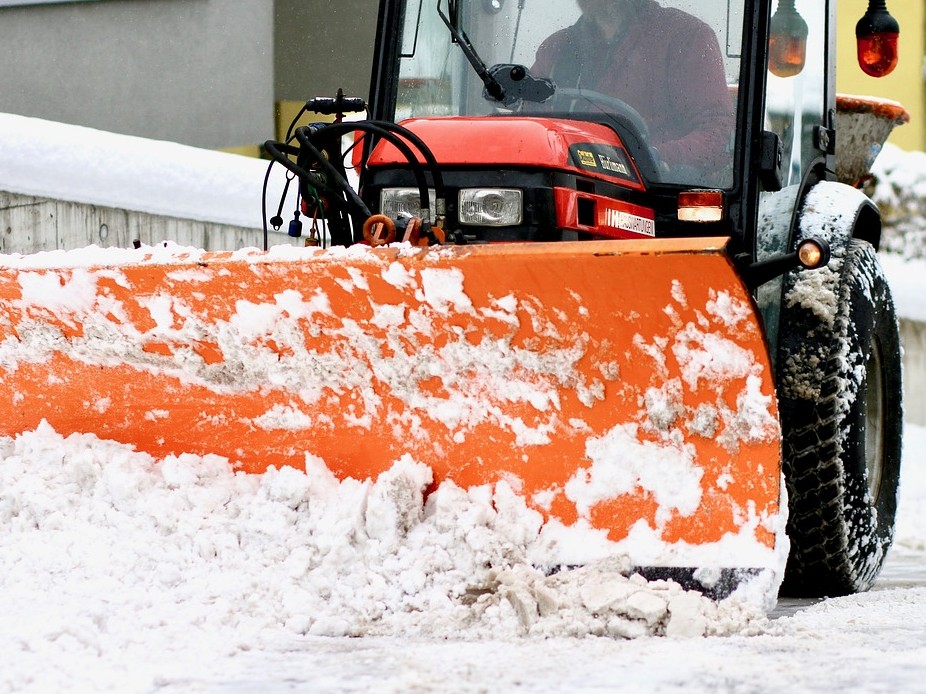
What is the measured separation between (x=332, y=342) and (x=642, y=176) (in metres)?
1.15

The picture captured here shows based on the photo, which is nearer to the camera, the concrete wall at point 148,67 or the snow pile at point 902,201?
the concrete wall at point 148,67

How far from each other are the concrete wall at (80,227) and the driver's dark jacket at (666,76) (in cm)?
406

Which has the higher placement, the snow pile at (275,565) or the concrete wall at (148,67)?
the concrete wall at (148,67)

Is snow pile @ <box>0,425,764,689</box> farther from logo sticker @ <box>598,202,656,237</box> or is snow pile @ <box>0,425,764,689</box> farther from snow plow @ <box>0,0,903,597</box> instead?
logo sticker @ <box>598,202,656,237</box>

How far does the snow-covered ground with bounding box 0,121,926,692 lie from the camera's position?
2.98 meters

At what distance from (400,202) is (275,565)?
124cm

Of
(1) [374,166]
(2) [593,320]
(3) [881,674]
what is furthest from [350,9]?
(3) [881,674]

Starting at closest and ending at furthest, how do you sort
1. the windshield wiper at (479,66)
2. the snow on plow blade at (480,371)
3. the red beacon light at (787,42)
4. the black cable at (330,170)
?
the snow on plow blade at (480,371), the black cable at (330,170), the windshield wiper at (479,66), the red beacon light at (787,42)

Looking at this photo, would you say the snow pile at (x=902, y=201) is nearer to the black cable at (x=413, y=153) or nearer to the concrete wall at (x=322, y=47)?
the concrete wall at (x=322, y=47)

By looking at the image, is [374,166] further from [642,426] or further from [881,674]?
[881,674]

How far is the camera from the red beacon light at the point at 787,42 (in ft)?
14.9

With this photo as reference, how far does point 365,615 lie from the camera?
349 centimetres

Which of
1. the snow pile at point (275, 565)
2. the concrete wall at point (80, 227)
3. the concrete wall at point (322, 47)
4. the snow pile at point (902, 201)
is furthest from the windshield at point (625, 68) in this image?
the snow pile at point (902, 201)

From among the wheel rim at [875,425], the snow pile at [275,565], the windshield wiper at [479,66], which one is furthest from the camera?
the wheel rim at [875,425]
